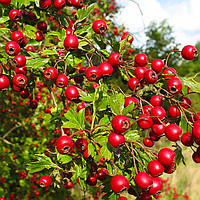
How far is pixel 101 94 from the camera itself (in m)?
1.16

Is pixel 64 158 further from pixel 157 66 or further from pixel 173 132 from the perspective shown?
pixel 157 66

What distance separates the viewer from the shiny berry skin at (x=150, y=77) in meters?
1.14

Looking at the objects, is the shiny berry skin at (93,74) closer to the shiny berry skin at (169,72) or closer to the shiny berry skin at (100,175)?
the shiny berry skin at (169,72)

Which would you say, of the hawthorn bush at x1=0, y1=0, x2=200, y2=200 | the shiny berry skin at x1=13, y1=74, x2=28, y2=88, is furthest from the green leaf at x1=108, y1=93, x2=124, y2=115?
the shiny berry skin at x1=13, y1=74, x2=28, y2=88

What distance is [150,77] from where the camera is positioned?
44.6 inches

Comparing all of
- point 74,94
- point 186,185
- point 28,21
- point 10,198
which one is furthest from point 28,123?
point 186,185

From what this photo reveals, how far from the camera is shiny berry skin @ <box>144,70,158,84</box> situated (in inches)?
44.7

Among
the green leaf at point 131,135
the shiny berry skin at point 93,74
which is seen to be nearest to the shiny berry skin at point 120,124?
the green leaf at point 131,135

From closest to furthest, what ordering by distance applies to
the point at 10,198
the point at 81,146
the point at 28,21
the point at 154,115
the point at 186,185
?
the point at 154,115 → the point at 81,146 → the point at 28,21 → the point at 10,198 → the point at 186,185

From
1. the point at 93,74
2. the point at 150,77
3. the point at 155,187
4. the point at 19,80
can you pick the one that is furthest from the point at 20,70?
the point at 155,187

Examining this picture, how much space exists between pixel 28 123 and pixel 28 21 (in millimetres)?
2713

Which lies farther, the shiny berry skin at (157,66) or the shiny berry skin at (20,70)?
the shiny berry skin at (20,70)

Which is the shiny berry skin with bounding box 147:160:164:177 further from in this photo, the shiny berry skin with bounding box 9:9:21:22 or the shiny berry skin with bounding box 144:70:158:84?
the shiny berry skin with bounding box 9:9:21:22

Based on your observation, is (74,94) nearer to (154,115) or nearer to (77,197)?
(154,115)
